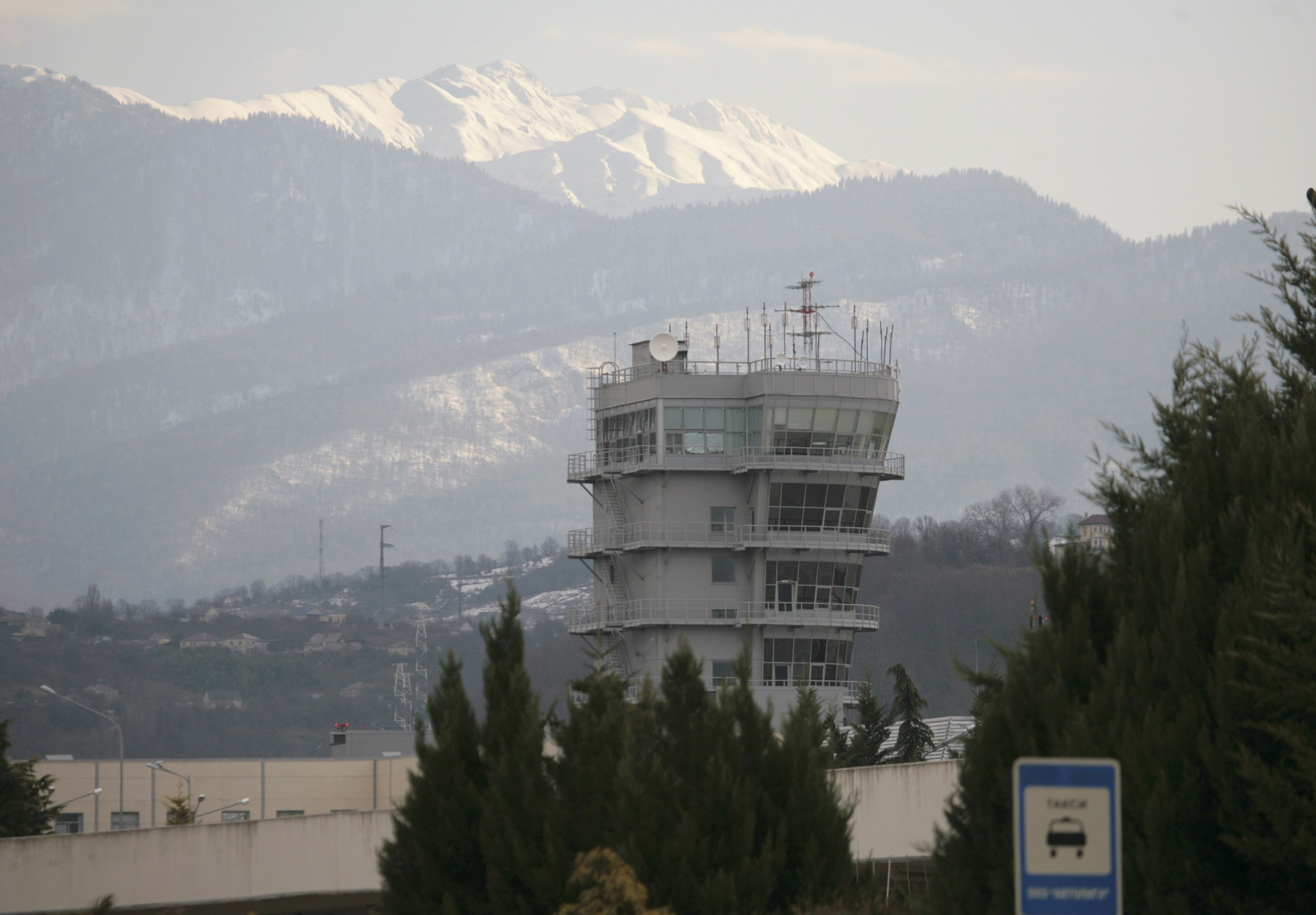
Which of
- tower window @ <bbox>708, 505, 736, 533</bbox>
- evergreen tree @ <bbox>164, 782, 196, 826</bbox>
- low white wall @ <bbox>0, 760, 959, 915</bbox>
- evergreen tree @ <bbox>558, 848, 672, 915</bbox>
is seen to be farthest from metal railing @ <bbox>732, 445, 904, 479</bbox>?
evergreen tree @ <bbox>558, 848, 672, 915</bbox>

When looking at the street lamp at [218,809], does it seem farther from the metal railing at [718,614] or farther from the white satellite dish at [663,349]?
the white satellite dish at [663,349]

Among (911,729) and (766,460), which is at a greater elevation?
(766,460)

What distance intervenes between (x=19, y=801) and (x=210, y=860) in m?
23.0

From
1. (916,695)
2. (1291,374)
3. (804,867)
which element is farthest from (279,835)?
(916,695)

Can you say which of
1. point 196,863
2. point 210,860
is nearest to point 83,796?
point 196,863

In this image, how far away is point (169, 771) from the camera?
305 ft

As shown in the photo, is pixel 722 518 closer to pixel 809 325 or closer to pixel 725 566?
pixel 725 566

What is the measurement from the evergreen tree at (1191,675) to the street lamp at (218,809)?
205 ft

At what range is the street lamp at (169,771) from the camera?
3686 inches

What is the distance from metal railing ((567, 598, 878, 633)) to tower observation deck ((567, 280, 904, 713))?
81 mm

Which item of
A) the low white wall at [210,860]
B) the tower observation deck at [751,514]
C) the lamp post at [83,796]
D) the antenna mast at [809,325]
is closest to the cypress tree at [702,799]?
the low white wall at [210,860]

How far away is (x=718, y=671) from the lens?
98375 mm

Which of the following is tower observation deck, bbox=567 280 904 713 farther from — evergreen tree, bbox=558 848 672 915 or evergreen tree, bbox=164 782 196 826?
evergreen tree, bbox=558 848 672 915

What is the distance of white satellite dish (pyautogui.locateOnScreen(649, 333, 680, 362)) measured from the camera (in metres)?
101
